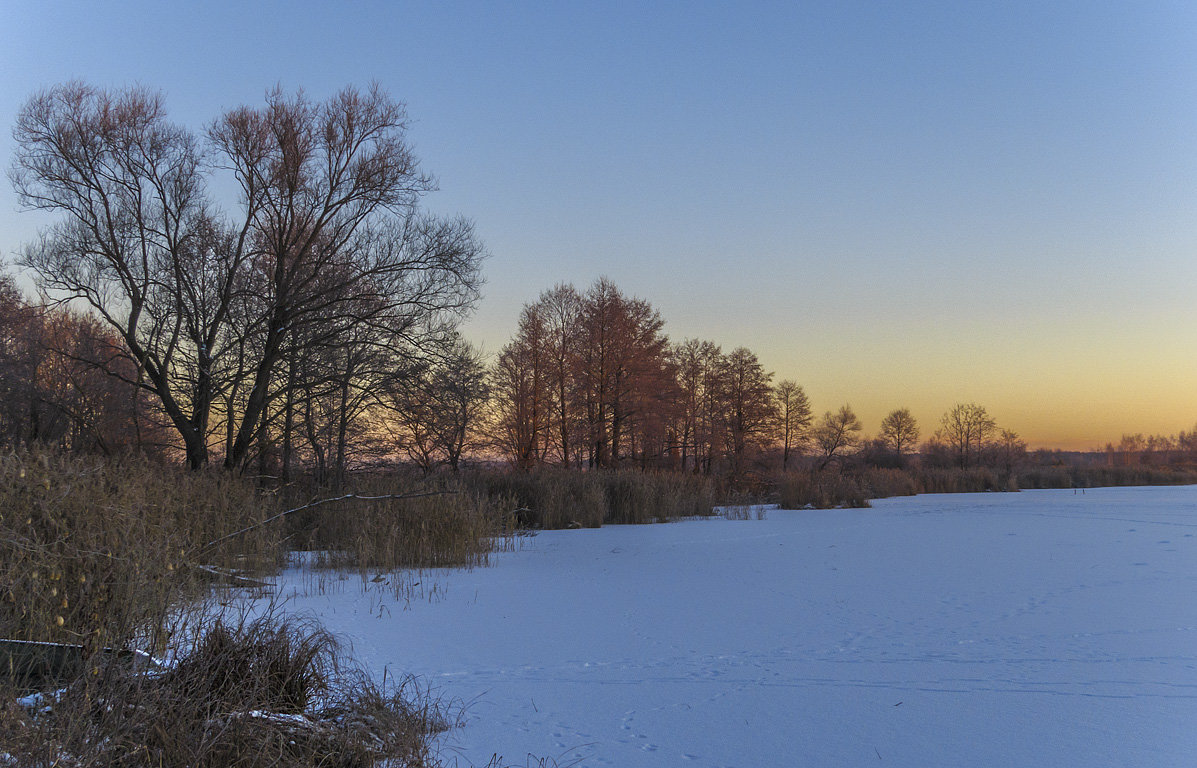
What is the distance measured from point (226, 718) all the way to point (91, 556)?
141 cm

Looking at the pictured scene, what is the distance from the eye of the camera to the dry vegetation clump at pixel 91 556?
350 centimetres

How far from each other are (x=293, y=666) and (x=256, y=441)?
16.5 m

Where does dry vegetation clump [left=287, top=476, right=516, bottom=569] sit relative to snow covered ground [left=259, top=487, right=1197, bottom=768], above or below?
above

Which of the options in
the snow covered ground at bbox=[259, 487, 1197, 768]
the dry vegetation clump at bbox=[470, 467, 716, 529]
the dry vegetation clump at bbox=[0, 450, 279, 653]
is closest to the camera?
the snow covered ground at bbox=[259, 487, 1197, 768]

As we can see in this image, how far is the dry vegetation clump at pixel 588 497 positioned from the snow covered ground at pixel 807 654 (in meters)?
5.41

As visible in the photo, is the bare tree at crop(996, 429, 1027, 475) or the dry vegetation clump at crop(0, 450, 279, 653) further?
the bare tree at crop(996, 429, 1027, 475)

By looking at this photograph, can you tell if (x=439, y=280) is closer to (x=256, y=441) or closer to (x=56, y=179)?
(x=256, y=441)

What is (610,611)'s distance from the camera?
256 inches

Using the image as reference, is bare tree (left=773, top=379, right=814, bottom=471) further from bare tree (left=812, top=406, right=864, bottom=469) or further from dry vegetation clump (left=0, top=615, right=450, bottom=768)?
dry vegetation clump (left=0, top=615, right=450, bottom=768)

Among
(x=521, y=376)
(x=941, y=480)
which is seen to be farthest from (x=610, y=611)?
(x=941, y=480)

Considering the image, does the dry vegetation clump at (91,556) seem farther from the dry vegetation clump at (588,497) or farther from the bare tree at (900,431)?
the bare tree at (900,431)

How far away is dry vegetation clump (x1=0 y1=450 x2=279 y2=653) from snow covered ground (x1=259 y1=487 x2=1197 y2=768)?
1011 millimetres

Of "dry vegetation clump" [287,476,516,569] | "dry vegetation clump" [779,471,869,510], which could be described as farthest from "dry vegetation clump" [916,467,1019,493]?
"dry vegetation clump" [287,476,516,569]

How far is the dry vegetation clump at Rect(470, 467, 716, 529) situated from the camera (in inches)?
614
